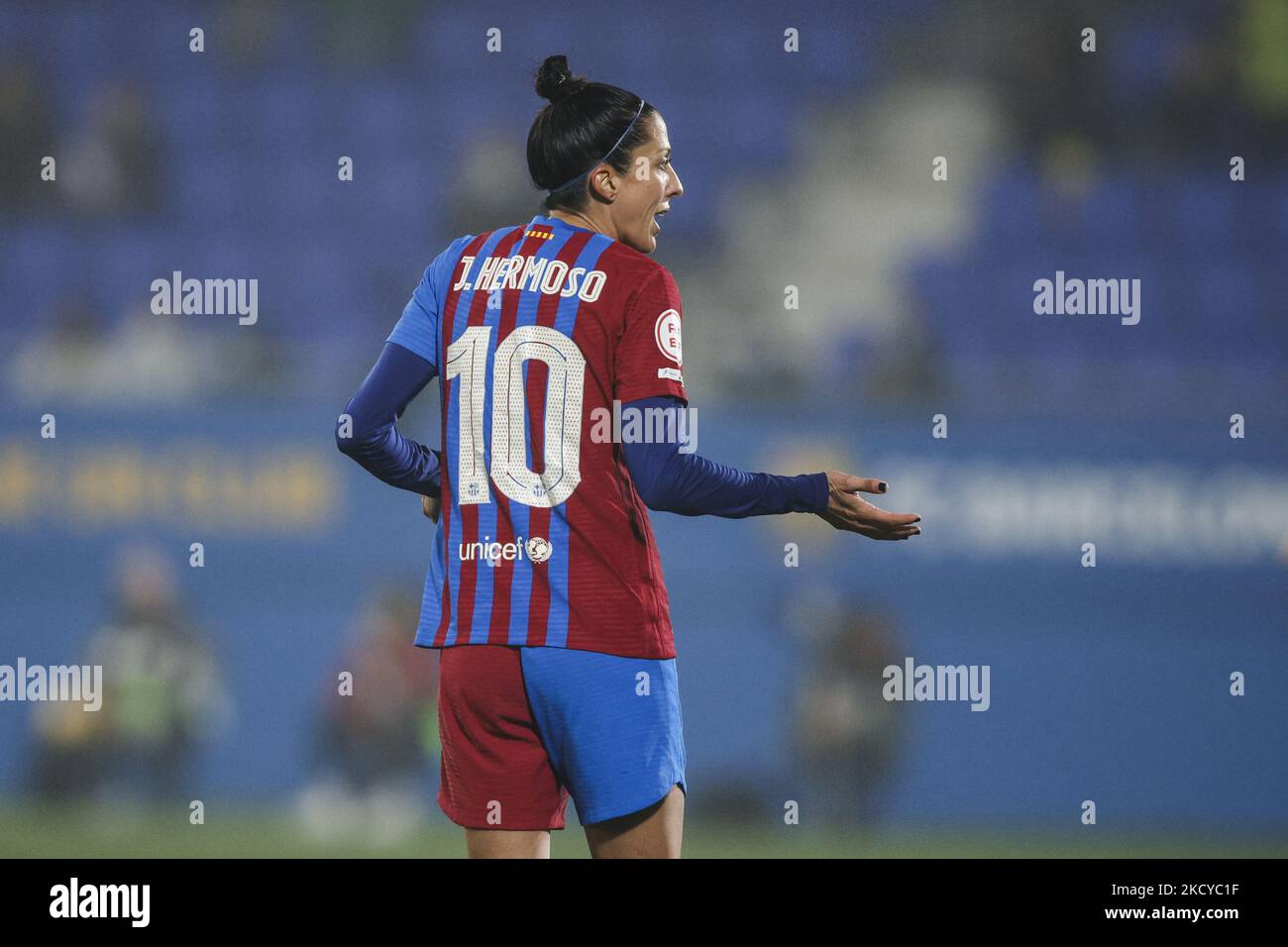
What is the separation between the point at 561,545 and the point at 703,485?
0.73 ft

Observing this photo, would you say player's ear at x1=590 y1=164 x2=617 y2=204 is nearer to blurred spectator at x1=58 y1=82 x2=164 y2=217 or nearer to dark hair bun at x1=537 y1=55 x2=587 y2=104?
dark hair bun at x1=537 y1=55 x2=587 y2=104

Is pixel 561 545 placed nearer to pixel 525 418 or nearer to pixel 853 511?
pixel 525 418

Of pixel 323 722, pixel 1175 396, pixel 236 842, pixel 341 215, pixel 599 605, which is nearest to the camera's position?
pixel 599 605

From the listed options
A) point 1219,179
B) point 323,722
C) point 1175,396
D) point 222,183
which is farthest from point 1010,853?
point 222,183

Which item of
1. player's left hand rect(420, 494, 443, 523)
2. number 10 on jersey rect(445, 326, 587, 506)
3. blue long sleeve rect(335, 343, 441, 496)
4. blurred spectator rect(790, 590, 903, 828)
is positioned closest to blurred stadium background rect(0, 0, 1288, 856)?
blurred spectator rect(790, 590, 903, 828)

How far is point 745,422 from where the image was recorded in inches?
277

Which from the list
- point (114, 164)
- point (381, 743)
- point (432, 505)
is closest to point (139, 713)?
point (381, 743)

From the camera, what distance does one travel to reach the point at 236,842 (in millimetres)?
6059

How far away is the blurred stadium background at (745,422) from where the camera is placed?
6.62 m

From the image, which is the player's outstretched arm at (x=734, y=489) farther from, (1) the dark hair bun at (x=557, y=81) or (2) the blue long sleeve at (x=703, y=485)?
(1) the dark hair bun at (x=557, y=81)

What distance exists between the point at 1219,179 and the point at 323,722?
18.5ft

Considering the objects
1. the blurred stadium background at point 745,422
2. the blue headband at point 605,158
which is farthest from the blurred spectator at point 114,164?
the blue headband at point 605,158

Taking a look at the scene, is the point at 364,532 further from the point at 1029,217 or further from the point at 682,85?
the point at 1029,217

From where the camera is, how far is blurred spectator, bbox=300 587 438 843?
6484 millimetres
